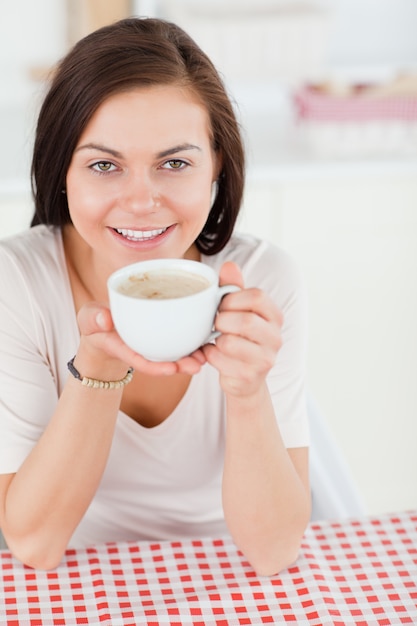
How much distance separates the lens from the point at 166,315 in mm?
980

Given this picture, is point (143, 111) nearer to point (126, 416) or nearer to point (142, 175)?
point (142, 175)

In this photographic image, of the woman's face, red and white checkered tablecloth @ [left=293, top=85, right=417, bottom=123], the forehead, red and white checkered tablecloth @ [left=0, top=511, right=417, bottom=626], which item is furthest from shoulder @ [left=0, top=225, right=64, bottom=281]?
red and white checkered tablecloth @ [left=293, top=85, right=417, bottom=123]

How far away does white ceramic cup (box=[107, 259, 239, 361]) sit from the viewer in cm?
98

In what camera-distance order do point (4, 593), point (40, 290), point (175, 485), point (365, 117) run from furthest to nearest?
point (365, 117), point (175, 485), point (40, 290), point (4, 593)

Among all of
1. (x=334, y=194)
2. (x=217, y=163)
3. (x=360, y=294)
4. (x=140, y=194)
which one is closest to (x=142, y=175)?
(x=140, y=194)

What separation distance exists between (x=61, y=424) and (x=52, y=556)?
0.16 meters

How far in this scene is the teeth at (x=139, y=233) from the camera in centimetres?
133

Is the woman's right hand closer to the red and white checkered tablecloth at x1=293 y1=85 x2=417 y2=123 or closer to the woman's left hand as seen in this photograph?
the woman's left hand

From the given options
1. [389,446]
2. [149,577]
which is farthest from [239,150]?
[389,446]

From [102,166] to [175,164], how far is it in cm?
10

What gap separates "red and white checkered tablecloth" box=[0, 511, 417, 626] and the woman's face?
15.7 inches

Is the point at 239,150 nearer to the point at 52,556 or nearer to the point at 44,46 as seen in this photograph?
the point at 52,556

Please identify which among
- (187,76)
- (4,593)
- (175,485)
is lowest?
(175,485)

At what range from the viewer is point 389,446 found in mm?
2918
